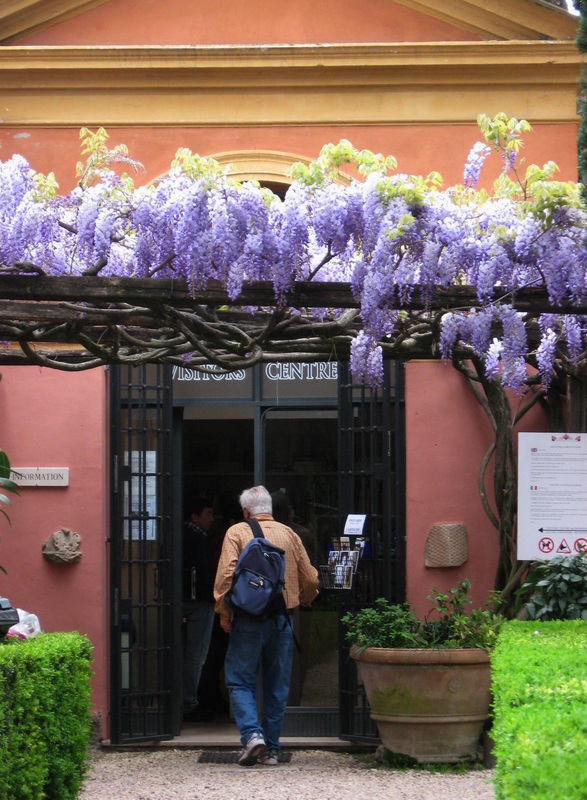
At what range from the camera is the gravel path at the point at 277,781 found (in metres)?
7.77

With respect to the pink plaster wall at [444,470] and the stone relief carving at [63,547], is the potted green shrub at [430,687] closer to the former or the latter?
the pink plaster wall at [444,470]

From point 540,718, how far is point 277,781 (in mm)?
4647

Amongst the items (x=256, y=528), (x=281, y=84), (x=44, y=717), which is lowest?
(x=44, y=717)

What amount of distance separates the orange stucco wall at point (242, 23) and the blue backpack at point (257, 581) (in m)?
4.18

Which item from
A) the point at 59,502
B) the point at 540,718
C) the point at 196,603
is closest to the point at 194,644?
the point at 196,603

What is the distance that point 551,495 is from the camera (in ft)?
27.6

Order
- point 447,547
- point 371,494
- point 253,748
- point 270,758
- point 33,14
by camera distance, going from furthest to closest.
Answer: point 33,14
point 371,494
point 447,547
point 270,758
point 253,748

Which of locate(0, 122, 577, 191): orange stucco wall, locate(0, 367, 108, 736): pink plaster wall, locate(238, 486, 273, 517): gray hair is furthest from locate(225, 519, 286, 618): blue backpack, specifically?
locate(0, 122, 577, 191): orange stucco wall

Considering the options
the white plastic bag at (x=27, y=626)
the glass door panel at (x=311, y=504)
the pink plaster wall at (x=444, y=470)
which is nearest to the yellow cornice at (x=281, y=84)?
the pink plaster wall at (x=444, y=470)

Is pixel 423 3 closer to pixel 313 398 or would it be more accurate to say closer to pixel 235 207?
pixel 313 398

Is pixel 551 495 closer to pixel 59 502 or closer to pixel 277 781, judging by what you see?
pixel 277 781

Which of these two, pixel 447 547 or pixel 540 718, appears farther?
pixel 447 547

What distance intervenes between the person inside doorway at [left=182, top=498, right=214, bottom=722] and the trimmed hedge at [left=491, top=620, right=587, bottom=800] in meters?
4.71

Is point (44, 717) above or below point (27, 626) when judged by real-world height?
below
